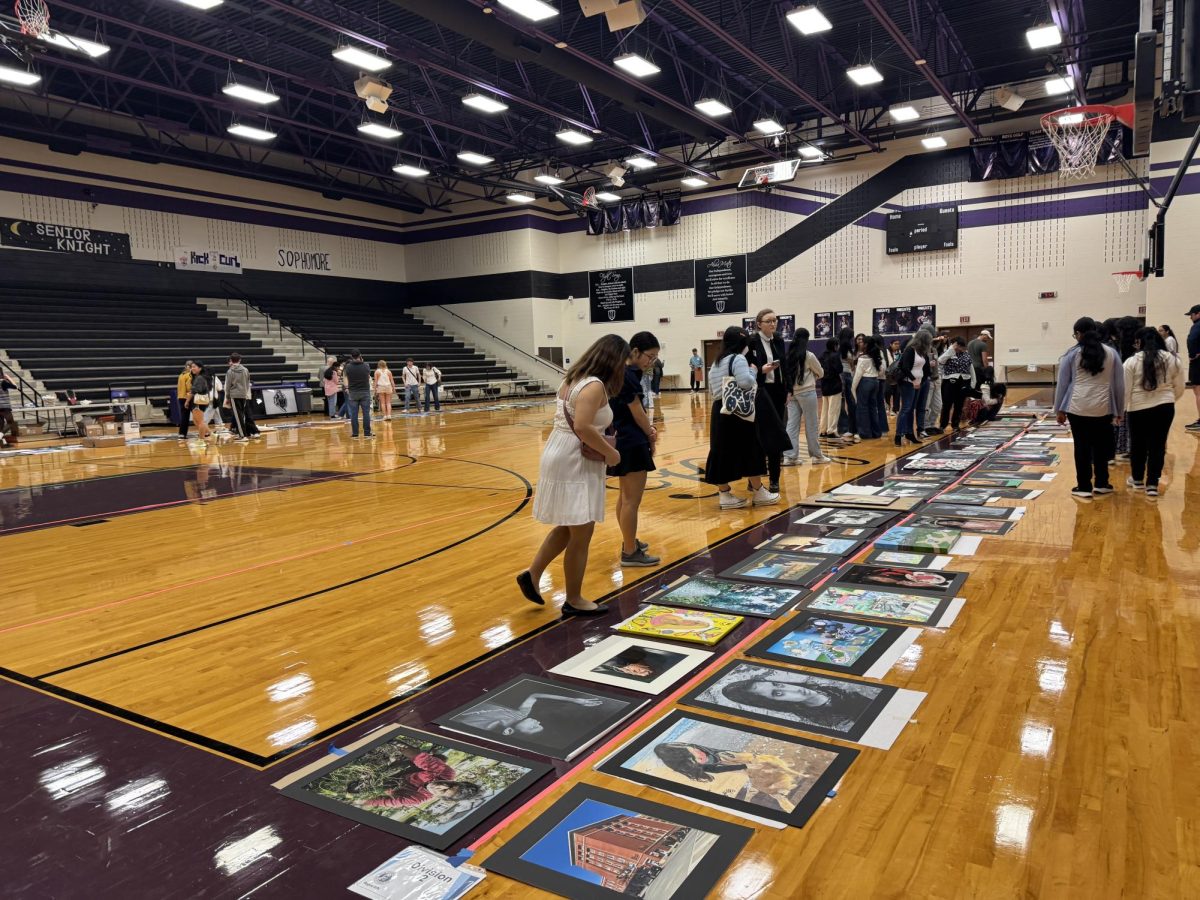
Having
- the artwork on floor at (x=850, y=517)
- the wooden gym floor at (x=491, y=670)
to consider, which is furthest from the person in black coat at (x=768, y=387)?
the artwork on floor at (x=850, y=517)

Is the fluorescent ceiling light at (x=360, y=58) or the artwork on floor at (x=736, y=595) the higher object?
the fluorescent ceiling light at (x=360, y=58)

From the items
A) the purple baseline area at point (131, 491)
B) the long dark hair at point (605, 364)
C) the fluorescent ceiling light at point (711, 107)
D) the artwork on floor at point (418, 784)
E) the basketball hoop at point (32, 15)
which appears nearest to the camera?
the artwork on floor at point (418, 784)

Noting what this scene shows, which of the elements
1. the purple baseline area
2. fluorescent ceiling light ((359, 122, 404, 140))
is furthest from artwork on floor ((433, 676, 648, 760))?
fluorescent ceiling light ((359, 122, 404, 140))

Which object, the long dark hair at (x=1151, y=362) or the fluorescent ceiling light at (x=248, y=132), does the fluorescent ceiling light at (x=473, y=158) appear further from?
the long dark hair at (x=1151, y=362)

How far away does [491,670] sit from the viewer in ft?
10.1

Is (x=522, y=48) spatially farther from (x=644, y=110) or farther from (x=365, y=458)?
(x=365, y=458)

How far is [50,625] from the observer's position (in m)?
3.85

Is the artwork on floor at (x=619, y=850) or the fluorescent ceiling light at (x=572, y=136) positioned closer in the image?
the artwork on floor at (x=619, y=850)

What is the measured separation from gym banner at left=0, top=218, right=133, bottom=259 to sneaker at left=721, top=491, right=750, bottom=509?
20.6m

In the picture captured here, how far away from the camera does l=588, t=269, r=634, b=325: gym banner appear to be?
85.7ft

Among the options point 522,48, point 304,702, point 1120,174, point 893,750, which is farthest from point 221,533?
point 1120,174

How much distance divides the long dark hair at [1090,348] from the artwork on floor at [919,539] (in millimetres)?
1678

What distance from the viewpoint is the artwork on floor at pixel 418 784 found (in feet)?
6.75

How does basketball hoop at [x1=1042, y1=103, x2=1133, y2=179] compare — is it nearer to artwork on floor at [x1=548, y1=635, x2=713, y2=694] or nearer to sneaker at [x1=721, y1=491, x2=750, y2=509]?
sneaker at [x1=721, y1=491, x2=750, y2=509]
